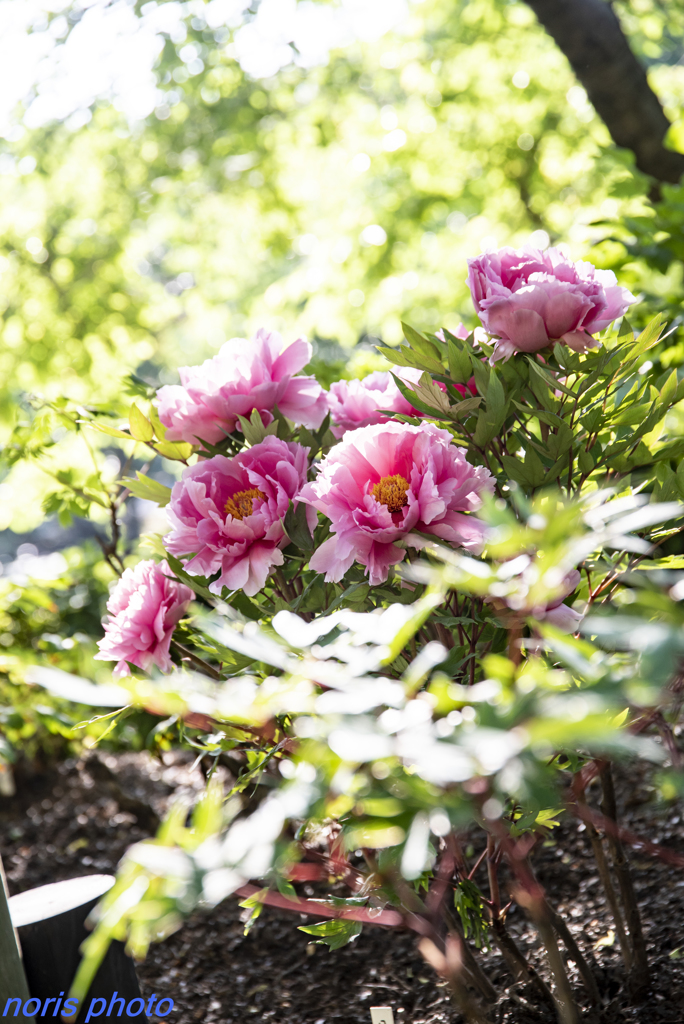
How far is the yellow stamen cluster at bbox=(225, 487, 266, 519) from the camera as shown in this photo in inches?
42.3

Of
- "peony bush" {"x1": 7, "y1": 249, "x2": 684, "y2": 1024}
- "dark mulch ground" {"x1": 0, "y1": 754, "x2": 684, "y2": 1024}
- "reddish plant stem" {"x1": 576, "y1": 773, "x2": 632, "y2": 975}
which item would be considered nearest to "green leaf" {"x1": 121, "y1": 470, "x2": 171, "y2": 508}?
"peony bush" {"x1": 7, "y1": 249, "x2": 684, "y2": 1024}

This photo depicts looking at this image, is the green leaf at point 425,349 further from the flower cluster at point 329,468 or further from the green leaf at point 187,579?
the green leaf at point 187,579

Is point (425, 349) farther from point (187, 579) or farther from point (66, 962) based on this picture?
point (66, 962)

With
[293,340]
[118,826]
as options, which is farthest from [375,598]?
[118,826]

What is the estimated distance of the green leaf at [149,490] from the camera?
1233 millimetres

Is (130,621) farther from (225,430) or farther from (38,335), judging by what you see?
(38,335)

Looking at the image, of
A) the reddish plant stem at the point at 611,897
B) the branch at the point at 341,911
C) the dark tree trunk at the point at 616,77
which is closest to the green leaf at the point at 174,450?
the branch at the point at 341,911

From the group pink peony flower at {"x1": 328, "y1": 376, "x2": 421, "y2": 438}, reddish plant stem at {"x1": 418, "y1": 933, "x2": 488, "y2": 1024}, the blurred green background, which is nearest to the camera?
reddish plant stem at {"x1": 418, "y1": 933, "x2": 488, "y2": 1024}

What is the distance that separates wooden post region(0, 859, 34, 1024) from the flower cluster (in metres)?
0.36

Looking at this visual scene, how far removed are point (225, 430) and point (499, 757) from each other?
2.76 ft

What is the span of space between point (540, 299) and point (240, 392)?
1.45 feet

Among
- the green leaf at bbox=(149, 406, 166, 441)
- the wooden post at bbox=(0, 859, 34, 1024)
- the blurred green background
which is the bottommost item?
the blurred green background

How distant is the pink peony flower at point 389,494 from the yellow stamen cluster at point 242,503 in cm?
17

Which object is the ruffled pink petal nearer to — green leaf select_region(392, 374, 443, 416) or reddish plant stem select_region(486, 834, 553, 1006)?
green leaf select_region(392, 374, 443, 416)
